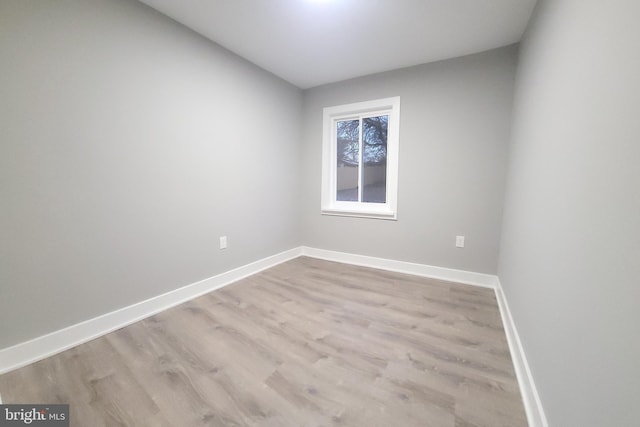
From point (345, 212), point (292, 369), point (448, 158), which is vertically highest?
point (448, 158)

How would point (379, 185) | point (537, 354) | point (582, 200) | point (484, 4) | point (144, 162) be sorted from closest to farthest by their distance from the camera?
point (582, 200) → point (537, 354) → point (484, 4) → point (144, 162) → point (379, 185)

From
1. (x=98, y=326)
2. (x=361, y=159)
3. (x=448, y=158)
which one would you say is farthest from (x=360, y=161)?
(x=98, y=326)

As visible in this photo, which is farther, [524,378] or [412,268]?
[412,268]

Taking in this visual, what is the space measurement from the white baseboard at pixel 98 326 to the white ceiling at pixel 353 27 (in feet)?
7.37

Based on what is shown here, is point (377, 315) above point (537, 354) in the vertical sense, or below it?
below

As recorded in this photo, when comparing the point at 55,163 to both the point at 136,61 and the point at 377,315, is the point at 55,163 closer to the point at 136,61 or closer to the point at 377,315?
the point at 136,61

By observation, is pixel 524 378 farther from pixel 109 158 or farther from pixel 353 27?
pixel 109 158

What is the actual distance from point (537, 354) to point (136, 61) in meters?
3.01

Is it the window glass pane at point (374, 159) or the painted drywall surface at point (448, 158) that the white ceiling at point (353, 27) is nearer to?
the painted drywall surface at point (448, 158)

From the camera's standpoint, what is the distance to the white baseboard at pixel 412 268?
8.29ft

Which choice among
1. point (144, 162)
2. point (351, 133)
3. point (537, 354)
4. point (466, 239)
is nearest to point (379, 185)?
point (351, 133)

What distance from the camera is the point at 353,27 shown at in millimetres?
2029

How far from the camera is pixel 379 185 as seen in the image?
3.13 meters

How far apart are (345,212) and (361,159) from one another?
28.8 inches
